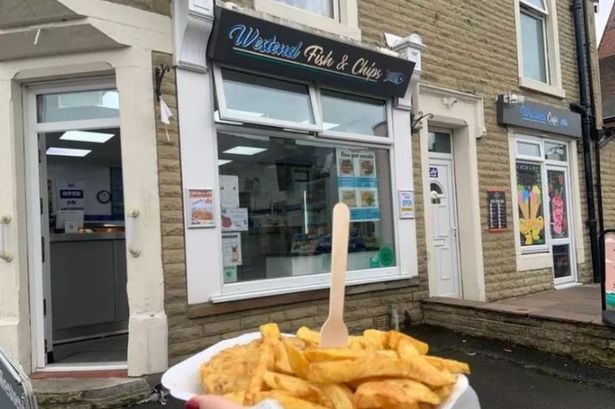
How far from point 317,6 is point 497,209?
13.5ft

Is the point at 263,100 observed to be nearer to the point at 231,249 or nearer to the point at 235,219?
the point at 235,219

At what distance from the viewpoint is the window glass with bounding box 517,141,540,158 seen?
8.77m

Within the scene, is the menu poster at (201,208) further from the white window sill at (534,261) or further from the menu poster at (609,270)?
the white window sill at (534,261)

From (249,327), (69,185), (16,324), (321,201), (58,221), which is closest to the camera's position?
(16,324)

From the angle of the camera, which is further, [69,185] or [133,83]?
[69,185]

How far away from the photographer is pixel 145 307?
182 inches

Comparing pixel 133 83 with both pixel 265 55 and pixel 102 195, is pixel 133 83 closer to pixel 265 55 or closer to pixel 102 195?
pixel 265 55

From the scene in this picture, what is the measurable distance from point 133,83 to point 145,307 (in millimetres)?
1982

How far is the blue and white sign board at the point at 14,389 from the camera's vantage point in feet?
6.07

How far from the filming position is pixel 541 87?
9.03 metres

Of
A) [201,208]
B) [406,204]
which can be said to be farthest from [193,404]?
[406,204]

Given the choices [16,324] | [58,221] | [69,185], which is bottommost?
[16,324]

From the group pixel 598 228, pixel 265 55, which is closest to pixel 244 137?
pixel 265 55

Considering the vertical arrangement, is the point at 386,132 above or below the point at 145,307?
above
